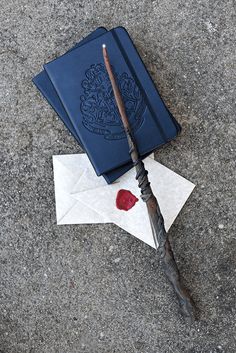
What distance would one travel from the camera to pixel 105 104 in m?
1.16

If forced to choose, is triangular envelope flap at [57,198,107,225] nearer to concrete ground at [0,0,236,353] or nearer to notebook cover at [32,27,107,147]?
concrete ground at [0,0,236,353]

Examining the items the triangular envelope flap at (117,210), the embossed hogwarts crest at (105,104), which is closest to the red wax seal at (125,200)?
the triangular envelope flap at (117,210)

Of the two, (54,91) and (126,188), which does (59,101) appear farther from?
(126,188)

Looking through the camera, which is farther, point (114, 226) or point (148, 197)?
point (114, 226)

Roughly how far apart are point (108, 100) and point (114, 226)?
253mm

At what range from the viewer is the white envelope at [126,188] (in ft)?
3.88

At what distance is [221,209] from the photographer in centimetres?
118

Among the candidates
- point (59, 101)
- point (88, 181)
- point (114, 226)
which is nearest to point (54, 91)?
point (59, 101)

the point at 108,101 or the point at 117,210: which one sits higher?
the point at 108,101

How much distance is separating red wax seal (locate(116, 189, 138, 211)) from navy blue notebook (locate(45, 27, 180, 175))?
0.07 meters

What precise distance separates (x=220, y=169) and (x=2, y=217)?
1.49 feet

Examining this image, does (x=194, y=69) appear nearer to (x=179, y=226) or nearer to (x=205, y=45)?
(x=205, y=45)

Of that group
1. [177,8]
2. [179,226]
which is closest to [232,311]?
[179,226]

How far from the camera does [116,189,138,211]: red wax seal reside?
1184mm
